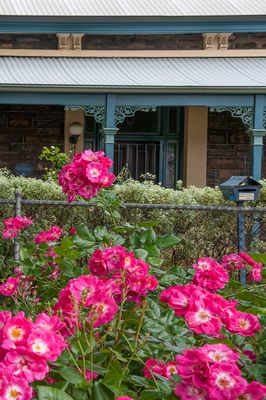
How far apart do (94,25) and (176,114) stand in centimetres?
220

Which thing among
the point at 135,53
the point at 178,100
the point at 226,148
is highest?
the point at 135,53

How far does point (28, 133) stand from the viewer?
13039mm

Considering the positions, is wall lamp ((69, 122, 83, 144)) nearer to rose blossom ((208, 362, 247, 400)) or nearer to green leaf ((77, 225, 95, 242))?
green leaf ((77, 225, 95, 242))

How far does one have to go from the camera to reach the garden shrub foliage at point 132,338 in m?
1.62

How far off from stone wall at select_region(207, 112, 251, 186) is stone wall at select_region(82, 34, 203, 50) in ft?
4.60

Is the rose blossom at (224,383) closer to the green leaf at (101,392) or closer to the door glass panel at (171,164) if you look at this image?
the green leaf at (101,392)

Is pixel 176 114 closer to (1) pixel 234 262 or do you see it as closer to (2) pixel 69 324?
(1) pixel 234 262

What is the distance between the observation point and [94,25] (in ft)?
42.9

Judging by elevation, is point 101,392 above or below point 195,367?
below

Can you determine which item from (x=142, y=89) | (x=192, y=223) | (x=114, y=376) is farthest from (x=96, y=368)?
(x=142, y=89)

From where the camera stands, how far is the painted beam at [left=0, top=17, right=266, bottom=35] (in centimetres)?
1299

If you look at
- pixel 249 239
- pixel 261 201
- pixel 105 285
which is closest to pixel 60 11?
pixel 261 201

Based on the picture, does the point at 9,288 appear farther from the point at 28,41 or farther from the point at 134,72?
the point at 28,41

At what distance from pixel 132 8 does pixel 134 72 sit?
175 cm
